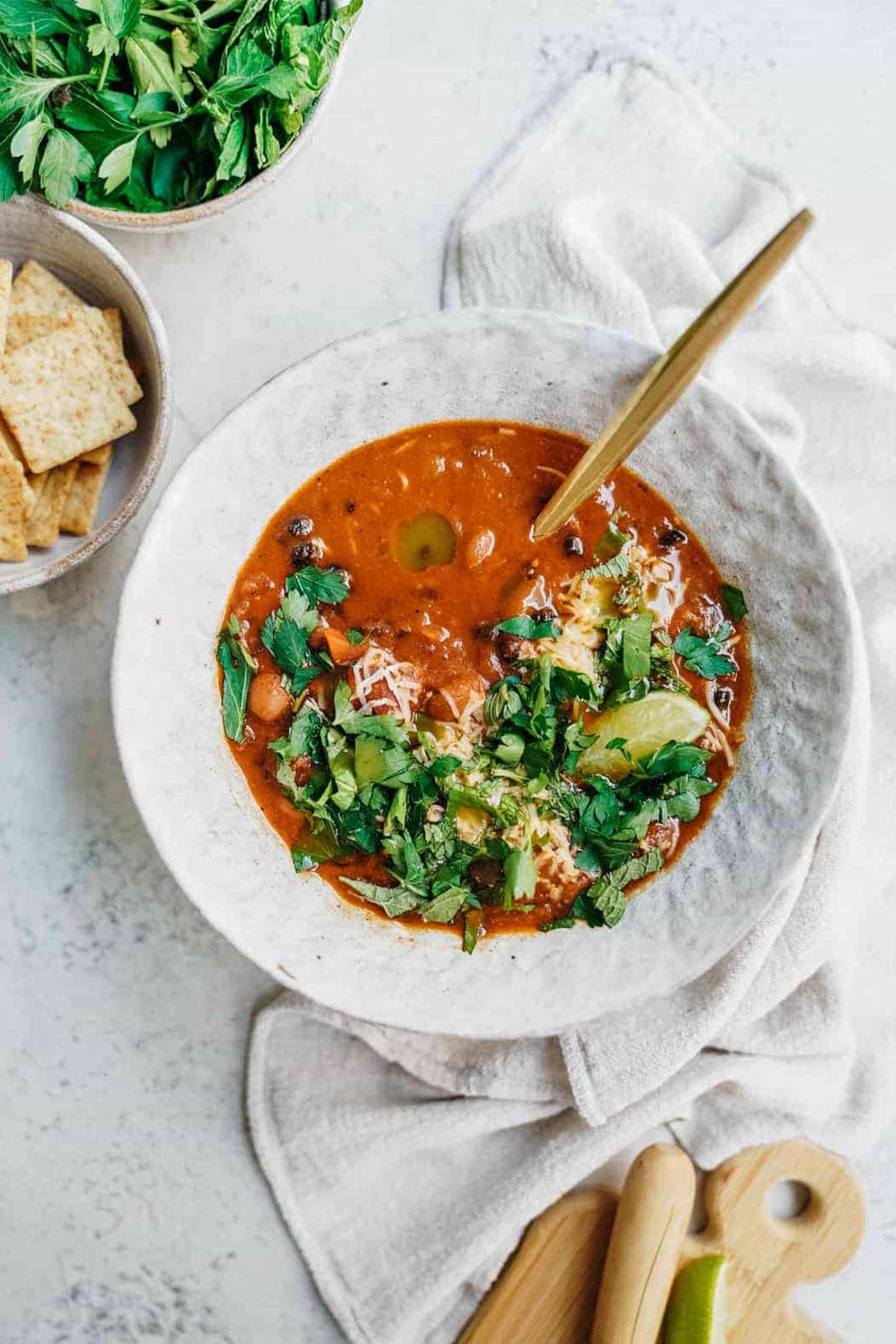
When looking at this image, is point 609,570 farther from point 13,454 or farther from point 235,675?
point 13,454

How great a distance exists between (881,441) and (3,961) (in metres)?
2.97

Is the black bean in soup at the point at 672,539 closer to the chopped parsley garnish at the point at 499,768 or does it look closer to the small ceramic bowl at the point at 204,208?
the chopped parsley garnish at the point at 499,768

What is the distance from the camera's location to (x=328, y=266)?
334cm

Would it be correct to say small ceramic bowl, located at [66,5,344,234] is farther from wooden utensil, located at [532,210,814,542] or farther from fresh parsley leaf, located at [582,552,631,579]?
fresh parsley leaf, located at [582,552,631,579]

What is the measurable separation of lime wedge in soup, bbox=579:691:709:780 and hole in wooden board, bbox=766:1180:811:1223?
148 cm

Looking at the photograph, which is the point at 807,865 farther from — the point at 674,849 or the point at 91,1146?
the point at 91,1146

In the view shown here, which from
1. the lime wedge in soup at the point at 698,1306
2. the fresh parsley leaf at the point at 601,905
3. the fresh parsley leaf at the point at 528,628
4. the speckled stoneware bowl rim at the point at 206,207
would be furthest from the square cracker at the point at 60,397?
the lime wedge in soup at the point at 698,1306

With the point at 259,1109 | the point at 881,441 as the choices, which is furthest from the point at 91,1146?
the point at 881,441

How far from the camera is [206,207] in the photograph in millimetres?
2967

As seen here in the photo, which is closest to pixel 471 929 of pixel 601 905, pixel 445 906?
pixel 445 906

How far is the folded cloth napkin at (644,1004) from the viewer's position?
10.5 feet

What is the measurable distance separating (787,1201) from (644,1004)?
884 millimetres

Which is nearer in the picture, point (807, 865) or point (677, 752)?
point (677, 752)

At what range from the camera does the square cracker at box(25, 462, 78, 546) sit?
→ 10.3ft
